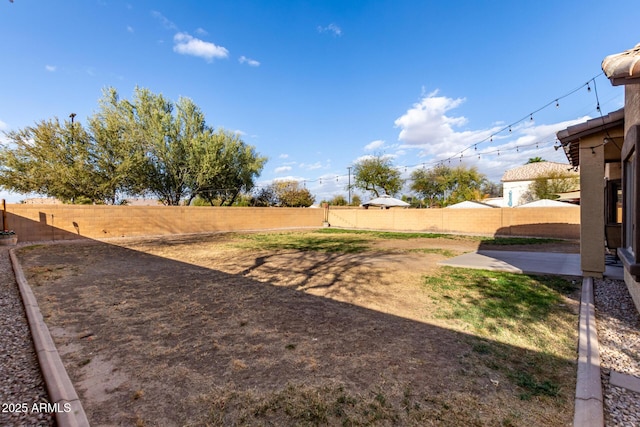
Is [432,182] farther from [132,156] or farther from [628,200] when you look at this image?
[628,200]

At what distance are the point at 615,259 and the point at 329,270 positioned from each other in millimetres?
7190

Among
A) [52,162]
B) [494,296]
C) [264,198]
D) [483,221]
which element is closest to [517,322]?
[494,296]

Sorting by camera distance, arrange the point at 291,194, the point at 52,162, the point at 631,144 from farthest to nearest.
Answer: the point at 291,194 < the point at 52,162 < the point at 631,144

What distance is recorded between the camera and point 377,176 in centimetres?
3619

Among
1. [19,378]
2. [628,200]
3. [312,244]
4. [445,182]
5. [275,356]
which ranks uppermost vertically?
[445,182]

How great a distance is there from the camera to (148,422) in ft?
6.22

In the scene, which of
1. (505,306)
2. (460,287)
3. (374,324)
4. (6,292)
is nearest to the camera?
(374,324)

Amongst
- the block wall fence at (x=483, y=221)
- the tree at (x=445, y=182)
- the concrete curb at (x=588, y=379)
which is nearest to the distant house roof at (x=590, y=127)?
the concrete curb at (x=588, y=379)

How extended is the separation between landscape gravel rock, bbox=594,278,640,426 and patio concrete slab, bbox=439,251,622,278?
2.76ft

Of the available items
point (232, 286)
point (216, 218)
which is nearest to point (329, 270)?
point (232, 286)

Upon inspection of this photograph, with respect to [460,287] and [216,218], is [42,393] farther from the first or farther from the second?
[216,218]

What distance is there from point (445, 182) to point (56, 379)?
41.0 meters

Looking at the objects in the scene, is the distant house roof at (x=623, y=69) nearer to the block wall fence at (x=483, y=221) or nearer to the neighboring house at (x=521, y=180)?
the block wall fence at (x=483, y=221)

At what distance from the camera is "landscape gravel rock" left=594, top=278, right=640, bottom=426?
2025mm
